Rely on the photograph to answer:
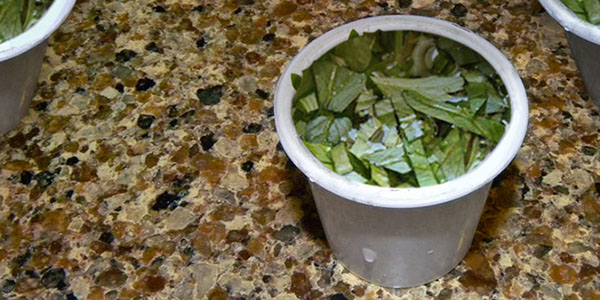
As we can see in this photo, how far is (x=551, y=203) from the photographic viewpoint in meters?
1.10

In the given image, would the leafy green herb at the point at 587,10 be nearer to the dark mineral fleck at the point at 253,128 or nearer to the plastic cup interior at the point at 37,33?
the dark mineral fleck at the point at 253,128

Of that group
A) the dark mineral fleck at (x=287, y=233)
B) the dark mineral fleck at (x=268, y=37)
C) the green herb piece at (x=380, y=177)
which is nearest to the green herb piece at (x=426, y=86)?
the green herb piece at (x=380, y=177)

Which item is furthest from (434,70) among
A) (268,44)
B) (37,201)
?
(37,201)

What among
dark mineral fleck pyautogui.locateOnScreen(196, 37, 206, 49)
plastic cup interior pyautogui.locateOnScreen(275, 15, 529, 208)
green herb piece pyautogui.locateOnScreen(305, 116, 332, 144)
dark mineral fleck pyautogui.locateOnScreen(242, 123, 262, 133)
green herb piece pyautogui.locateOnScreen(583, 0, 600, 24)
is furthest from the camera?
dark mineral fleck pyautogui.locateOnScreen(196, 37, 206, 49)

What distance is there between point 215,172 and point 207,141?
51 millimetres

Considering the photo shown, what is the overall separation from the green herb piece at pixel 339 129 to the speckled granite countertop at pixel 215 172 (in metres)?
0.15

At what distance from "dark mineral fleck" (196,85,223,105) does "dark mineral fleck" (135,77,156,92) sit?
7 cm

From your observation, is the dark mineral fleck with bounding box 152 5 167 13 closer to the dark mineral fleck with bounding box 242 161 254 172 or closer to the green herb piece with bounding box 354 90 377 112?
the dark mineral fleck with bounding box 242 161 254 172

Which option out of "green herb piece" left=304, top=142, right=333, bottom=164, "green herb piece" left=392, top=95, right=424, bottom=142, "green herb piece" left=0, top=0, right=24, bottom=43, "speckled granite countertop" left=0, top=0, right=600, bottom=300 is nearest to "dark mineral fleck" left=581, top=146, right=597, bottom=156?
"speckled granite countertop" left=0, top=0, right=600, bottom=300

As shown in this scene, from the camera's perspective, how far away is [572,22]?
1043 mm

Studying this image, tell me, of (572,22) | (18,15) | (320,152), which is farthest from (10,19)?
(572,22)

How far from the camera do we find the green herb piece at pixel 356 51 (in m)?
1.01

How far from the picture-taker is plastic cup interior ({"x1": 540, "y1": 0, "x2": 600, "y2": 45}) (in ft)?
3.38

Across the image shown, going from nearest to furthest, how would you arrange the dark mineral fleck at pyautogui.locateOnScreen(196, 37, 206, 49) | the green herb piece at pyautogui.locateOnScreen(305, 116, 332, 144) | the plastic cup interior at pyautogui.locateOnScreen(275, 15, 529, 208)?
the plastic cup interior at pyautogui.locateOnScreen(275, 15, 529, 208), the green herb piece at pyautogui.locateOnScreen(305, 116, 332, 144), the dark mineral fleck at pyautogui.locateOnScreen(196, 37, 206, 49)
